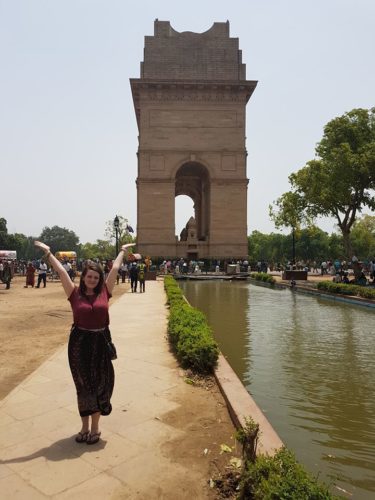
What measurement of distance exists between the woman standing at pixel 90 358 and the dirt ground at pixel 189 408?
76 cm

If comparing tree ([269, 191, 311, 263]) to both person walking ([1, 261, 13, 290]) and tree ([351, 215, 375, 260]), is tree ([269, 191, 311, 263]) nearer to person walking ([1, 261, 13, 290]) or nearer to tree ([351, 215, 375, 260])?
person walking ([1, 261, 13, 290])

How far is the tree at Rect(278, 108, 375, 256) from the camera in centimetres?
2523

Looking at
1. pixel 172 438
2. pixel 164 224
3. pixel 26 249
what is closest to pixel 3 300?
pixel 172 438

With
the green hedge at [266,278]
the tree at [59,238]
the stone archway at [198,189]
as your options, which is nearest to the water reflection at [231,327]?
the green hedge at [266,278]

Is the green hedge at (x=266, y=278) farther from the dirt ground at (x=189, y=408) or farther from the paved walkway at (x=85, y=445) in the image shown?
the paved walkway at (x=85, y=445)

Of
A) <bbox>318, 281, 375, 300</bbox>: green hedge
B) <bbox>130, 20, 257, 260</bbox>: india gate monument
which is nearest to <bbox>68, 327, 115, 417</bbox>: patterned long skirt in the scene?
<bbox>318, 281, 375, 300</bbox>: green hedge

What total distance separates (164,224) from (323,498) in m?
41.8

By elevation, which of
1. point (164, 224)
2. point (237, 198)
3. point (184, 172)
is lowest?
point (164, 224)

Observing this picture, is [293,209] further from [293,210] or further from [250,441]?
[250,441]

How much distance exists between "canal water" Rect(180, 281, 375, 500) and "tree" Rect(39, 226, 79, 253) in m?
128

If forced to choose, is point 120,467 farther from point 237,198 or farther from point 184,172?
point 184,172

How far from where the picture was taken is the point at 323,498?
2.49 m

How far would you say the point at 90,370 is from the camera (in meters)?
4.02

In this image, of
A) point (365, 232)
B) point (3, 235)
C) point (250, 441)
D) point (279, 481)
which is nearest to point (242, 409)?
point (250, 441)
